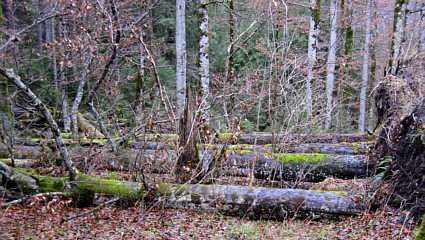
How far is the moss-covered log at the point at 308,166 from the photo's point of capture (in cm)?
720

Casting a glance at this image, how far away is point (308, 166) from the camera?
7453 millimetres

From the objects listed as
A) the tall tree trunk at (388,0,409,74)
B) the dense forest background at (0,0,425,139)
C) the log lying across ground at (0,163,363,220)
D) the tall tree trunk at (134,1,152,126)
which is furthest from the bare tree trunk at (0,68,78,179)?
the tall tree trunk at (388,0,409,74)

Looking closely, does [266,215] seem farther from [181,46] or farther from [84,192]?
[181,46]

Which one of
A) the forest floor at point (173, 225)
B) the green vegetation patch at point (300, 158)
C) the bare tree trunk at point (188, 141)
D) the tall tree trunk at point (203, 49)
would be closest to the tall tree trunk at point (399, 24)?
the green vegetation patch at point (300, 158)

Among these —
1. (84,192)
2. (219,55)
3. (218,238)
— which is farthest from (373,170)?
(219,55)

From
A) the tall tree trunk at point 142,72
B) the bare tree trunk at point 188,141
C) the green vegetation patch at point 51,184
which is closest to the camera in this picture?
the green vegetation patch at point 51,184

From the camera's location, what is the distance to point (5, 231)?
425cm

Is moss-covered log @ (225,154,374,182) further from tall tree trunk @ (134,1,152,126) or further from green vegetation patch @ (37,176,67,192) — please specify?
green vegetation patch @ (37,176,67,192)

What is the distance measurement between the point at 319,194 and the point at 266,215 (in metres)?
1.17

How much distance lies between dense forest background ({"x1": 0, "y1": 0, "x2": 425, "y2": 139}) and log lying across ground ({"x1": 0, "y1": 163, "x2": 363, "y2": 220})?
136 cm

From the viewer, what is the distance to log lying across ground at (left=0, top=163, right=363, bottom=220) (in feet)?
18.1

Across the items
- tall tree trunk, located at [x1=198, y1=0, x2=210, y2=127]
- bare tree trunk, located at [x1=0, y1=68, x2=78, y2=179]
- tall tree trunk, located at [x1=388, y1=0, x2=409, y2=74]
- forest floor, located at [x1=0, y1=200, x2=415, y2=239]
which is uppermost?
tall tree trunk, located at [x1=388, y1=0, x2=409, y2=74]

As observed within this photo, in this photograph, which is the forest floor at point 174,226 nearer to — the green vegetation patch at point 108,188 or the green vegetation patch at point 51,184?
the green vegetation patch at point 108,188

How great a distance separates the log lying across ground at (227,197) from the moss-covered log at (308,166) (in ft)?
4.45
